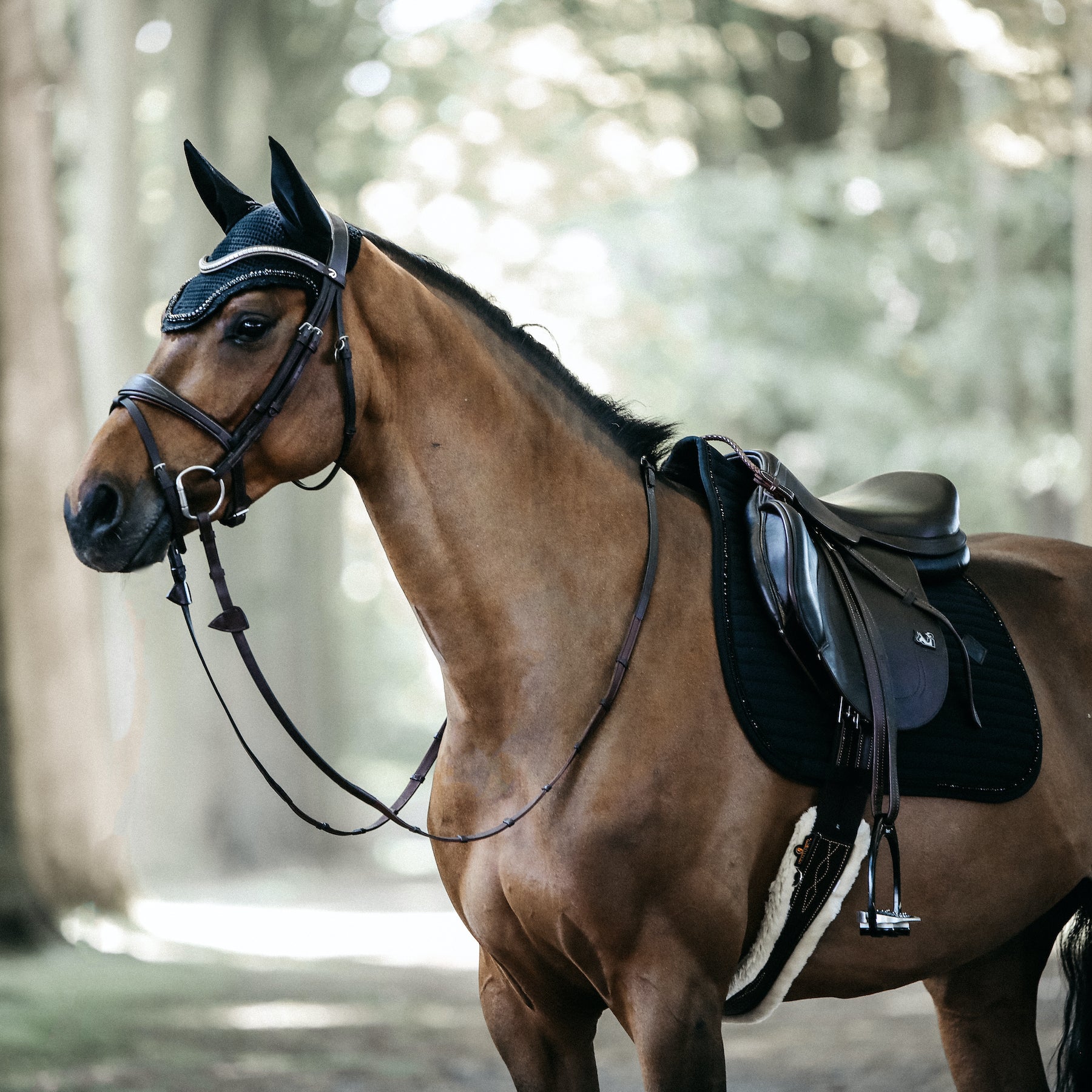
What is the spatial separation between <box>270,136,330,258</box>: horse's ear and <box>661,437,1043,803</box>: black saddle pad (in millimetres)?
997

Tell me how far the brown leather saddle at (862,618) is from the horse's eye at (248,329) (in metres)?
1.14

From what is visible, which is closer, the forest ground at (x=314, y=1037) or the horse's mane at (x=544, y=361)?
the horse's mane at (x=544, y=361)

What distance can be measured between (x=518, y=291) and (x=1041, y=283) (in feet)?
21.0

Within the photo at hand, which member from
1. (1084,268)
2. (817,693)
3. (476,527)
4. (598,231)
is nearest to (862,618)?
(817,693)

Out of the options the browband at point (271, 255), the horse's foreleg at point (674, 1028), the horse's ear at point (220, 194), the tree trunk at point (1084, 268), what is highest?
the tree trunk at point (1084, 268)

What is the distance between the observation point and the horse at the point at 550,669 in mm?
2523

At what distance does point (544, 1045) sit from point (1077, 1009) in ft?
5.43

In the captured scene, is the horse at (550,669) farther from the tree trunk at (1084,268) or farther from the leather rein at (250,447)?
the tree trunk at (1084,268)

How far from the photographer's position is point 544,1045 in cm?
286

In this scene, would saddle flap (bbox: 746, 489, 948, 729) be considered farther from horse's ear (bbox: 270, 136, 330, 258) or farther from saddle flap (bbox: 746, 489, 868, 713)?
horse's ear (bbox: 270, 136, 330, 258)

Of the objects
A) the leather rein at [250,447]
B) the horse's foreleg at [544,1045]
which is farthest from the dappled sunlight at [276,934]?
the leather rein at [250,447]

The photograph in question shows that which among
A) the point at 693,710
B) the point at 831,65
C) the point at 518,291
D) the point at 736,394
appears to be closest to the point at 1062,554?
the point at 693,710

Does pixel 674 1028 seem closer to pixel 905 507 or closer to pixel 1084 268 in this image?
pixel 905 507

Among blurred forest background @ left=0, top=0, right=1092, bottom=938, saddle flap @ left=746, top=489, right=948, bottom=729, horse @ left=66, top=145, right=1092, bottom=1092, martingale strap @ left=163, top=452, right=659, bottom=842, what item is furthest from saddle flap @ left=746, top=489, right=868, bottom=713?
blurred forest background @ left=0, top=0, right=1092, bottom=938
